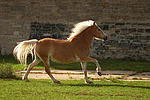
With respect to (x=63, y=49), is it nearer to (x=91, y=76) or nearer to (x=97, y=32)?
(x=97, y=32)

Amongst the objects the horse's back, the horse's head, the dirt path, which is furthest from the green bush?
the horse's head

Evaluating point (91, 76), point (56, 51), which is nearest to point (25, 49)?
point (56, 51)

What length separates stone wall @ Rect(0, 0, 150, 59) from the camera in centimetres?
1452

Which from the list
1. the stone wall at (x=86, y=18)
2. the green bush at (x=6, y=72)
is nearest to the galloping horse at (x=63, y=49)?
the green bush at (x=6, y=72)

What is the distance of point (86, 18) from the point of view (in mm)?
14828

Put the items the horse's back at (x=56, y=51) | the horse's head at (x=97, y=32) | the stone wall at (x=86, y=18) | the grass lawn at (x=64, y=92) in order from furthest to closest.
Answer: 1. the stone wall at (x=86, y=18)
2. the horse's head at (x=97, y=32)
3. the horse's back at (x=56, y=51)
4. the grass lawn at (x=64, y=92)

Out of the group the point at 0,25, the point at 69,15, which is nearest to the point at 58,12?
Result: the point at 69,15

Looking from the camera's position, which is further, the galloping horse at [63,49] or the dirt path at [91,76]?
the dirt path at [91,76]

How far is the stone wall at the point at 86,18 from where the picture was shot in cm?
1452

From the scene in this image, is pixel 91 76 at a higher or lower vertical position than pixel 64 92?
lower

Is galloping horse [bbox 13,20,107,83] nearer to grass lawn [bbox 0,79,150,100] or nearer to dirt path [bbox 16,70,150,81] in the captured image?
grass lawn [bbox 0,79,150,100]

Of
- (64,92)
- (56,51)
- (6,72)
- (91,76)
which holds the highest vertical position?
(56,51)

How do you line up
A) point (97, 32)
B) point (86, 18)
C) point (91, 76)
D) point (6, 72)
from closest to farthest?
1. point (97, 32)
2. point (6, 72)
3. point (91, 76)
4. point (86, 18)

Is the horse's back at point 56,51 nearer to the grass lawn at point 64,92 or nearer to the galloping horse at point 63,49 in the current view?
the galloping horse at point 63,49
